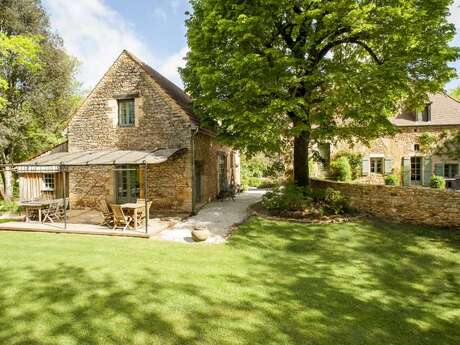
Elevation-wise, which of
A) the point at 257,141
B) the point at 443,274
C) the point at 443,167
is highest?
the point at 257,141

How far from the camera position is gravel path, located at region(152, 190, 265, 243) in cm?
953

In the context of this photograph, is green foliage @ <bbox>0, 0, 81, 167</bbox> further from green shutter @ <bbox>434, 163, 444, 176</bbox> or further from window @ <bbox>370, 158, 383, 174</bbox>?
green shutter @ <bbox>434, 163, 444, 176</bbox>

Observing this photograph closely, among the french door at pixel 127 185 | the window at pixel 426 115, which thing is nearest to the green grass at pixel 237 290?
the french door at pixel 127 185

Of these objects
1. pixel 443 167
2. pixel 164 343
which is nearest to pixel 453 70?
pixel 164 343

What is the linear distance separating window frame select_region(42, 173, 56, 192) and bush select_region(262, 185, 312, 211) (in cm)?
1227

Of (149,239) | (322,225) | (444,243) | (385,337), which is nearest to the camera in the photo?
(385,337)

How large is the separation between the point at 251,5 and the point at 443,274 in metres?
10.2

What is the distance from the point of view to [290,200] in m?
11.4

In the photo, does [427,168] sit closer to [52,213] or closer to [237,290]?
[237,290]

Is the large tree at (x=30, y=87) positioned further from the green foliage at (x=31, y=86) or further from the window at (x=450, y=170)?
the window at (x=450, y=170)

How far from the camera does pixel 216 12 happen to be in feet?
33.5

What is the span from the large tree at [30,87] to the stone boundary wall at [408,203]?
20.6 meters

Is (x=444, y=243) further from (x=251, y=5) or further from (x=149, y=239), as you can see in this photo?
(x=251, y=5)

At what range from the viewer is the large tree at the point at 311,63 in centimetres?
920
